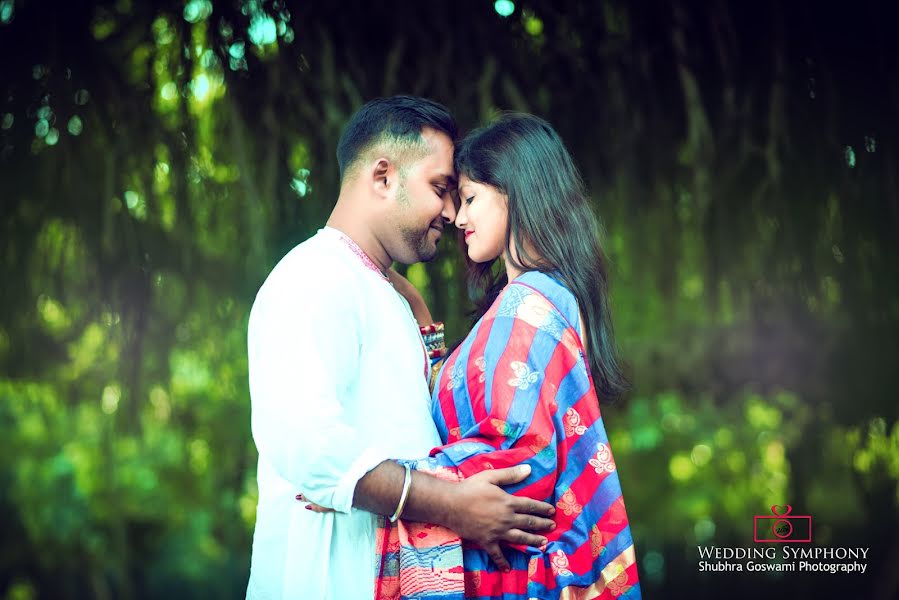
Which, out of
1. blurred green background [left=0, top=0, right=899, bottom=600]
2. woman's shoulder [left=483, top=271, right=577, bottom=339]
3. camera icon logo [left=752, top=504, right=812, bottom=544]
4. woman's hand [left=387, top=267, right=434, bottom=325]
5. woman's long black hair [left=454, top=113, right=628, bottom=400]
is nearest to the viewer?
woman's shoulder [left=483, top=271, right=577, bottom=339]

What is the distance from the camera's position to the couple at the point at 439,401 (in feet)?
4.38

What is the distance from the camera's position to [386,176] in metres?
1.62

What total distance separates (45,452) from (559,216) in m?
2.23

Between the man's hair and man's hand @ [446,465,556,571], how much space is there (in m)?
0.58

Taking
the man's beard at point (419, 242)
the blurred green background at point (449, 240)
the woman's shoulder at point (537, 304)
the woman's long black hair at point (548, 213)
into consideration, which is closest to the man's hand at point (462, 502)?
the woman's shoulder at point (537, 304)

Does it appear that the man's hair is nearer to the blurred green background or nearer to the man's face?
the man's face

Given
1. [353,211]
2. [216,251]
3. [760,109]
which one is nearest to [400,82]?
[216,251]

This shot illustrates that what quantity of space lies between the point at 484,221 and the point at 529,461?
0.43 m

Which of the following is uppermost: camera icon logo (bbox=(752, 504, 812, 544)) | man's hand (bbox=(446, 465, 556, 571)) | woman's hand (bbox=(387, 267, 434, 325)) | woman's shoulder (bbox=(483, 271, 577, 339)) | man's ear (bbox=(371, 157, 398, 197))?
man's ear (bbox=(371, 157, 398, 197))

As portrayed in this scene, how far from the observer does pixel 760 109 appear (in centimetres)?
284

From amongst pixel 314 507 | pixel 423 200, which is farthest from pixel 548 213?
pixel 314 507

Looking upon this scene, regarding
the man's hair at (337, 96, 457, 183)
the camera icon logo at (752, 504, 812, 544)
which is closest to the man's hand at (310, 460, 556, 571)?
the man's hair at (337, 96, 457, 183)

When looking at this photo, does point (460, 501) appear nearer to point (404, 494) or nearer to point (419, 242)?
point (404, 494)

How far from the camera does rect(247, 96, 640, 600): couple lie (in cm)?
133
